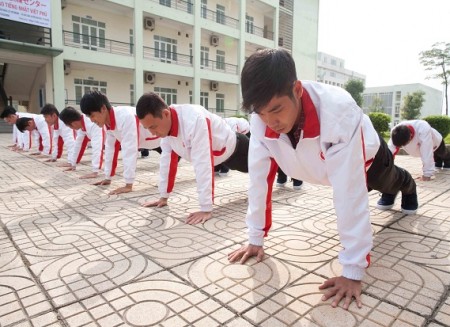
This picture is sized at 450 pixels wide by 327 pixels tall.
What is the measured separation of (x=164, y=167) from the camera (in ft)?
9.23

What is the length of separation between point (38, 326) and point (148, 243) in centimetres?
81

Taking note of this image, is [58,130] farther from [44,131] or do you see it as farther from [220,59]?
[220,59]

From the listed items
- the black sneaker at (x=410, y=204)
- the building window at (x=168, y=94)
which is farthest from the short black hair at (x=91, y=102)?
the building window at (x=168, y=94)

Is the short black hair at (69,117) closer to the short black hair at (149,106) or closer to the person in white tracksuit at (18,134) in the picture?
the short black hair at (149,106)

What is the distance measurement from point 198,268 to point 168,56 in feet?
56.0

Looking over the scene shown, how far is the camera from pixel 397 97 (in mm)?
58375

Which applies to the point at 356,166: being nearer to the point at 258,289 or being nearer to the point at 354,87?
the point at 258,289

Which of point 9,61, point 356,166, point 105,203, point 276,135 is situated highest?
point 9,61

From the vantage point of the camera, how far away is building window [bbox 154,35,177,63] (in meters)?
16.5

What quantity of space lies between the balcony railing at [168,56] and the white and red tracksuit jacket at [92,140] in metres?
12.3

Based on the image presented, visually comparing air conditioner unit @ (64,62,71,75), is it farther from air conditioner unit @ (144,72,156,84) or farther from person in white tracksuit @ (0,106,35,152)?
person in white tracksuit @ (0,106,35,152)

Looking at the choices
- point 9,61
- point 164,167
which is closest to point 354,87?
point 9,61

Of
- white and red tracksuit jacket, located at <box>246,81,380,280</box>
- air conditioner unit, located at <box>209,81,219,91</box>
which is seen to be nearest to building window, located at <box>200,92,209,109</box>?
air conditioner unit, located at <box>209,81,219,91</box>

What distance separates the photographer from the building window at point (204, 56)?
727 inches
